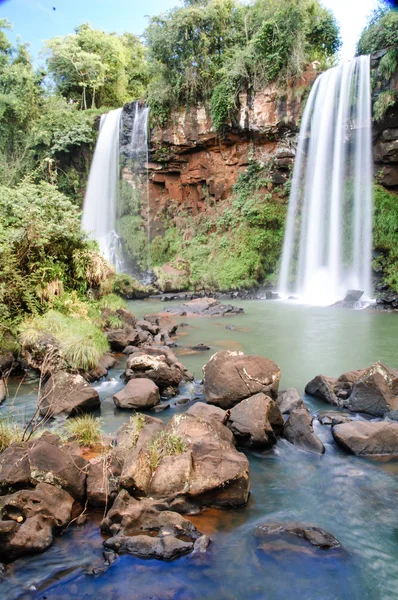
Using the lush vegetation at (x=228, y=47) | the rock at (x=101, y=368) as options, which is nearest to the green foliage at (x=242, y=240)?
the lush vegetation at (x=228, y=47)

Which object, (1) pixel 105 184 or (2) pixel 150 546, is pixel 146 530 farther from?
(1) pixel 105 184

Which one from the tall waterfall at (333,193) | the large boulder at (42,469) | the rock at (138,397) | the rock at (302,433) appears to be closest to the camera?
the large boulder at (42,469)

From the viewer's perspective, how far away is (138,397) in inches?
259

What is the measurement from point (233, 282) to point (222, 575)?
18096mm

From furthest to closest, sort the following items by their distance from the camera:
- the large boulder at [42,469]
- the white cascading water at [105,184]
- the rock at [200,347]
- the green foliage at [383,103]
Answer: the white cascading water at [105,184] < the green foliage at [383,103] < the rock at [200,347] < the large boulder at [42,469]

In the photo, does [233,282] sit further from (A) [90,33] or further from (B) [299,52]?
(A) [90,33]

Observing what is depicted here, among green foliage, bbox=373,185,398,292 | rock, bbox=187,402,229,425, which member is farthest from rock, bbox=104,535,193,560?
green foliage, bbox=373,185,398,292

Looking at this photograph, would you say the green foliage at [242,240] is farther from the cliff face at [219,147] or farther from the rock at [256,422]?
the rock at [256,422]

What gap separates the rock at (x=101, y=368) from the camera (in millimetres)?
7941

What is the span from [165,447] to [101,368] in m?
4.13

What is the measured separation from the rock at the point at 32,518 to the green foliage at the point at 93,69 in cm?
3295

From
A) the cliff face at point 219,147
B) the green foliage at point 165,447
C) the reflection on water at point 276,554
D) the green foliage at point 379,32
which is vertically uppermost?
the green foliage at point 379,32

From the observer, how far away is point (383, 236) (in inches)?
747

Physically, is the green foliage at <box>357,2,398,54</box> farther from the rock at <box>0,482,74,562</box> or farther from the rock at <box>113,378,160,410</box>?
the rock at <box>0,482,74,562</box>
